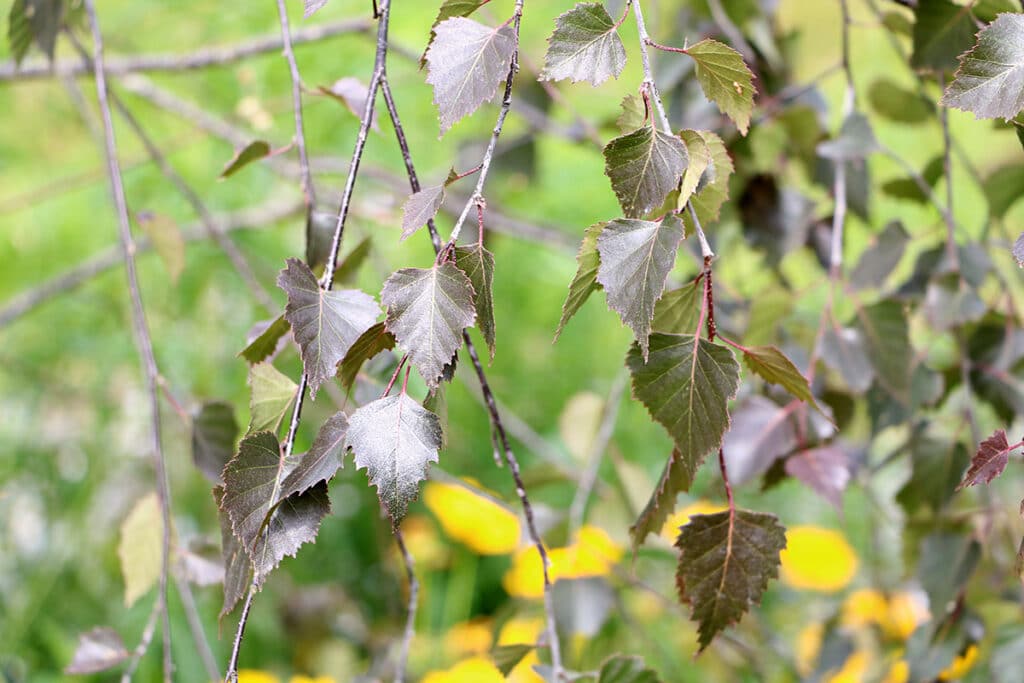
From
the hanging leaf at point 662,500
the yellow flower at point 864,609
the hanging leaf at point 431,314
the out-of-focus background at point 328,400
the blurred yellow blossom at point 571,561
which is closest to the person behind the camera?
the hanging leaf at point 431,314

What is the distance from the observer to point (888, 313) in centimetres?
67

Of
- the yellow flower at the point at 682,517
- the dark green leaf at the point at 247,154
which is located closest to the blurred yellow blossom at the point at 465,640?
the yellow flower at the point at 682,517

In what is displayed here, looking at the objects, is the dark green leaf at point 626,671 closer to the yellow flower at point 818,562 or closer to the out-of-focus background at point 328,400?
the out-of-focus background at point 328,400

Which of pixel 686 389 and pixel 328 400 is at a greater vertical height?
pixel 686 389

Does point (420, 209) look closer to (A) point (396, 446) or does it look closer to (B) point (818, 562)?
(A) point (396, 446)

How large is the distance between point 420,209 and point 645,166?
8 centimetres

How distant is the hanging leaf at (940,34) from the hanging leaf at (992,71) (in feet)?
0.67

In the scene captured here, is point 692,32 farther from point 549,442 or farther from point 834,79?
point 834,79

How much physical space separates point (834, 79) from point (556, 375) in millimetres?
1261

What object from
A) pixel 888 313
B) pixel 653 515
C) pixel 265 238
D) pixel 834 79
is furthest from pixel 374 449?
pixel 834 79

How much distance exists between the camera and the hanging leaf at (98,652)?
60 centimetres

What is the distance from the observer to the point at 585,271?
14.9 inches

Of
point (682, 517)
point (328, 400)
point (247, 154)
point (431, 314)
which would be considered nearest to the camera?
point (431, 314)

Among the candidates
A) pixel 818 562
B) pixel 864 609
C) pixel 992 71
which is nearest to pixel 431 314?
pixel 992 71
